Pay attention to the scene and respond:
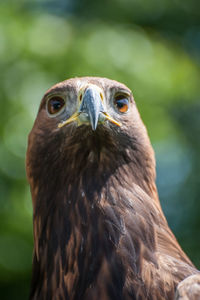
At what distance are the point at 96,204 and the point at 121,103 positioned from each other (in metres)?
0.60

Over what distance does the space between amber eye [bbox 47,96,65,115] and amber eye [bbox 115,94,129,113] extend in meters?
0.29

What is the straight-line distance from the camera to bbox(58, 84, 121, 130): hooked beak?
297 cm

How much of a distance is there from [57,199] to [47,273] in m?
0.38

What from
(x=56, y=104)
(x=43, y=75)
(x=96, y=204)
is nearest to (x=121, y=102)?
(x=56, y=104)

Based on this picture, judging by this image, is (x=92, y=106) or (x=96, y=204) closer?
(x=92, y=106)

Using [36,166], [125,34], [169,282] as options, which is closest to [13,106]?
[125,34]

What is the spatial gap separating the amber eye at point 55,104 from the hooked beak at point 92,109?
0.22 meters

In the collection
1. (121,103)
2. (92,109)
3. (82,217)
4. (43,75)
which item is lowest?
(82,217)

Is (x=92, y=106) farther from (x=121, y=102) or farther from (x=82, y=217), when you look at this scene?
(x=82, y=217)

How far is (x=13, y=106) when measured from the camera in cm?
580

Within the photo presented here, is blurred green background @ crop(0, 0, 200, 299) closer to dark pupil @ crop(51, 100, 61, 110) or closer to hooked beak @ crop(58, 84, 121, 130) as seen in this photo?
dark pupil @ crop(51, 100, 61, 110)

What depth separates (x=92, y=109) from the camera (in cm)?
297

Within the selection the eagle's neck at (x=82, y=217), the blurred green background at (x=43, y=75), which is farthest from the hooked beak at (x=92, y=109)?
the blurred green background at (x=43, y=75)

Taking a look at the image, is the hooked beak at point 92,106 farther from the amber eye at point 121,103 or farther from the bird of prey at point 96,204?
the amber eye at point 121,103
